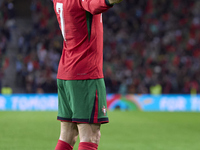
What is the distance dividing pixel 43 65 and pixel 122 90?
3749 mm

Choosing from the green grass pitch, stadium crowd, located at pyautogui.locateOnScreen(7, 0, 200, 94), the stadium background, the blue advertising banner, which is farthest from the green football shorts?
stadium crowd, located at pyautogui.locateOnScreen(7, 0, 200, 94)

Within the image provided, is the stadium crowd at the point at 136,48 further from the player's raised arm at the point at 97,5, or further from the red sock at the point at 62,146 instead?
the player's raised arm at the point at 97,5

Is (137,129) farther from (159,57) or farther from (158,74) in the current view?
(159,57)

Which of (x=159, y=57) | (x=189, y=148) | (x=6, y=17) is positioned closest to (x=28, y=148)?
(x=189, y=148)

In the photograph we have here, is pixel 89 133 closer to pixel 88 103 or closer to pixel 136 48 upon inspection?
pixel 88 103

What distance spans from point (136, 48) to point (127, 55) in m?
0.71

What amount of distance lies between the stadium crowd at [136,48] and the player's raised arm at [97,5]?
12.1 meters

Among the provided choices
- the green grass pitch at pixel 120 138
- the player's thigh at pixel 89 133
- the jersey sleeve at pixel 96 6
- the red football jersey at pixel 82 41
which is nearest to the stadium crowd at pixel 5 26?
the green grass pitch at pixel 120 138

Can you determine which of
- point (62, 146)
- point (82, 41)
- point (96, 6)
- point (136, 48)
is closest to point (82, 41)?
point (82, 41)

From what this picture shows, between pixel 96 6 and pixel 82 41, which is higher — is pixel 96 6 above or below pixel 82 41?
above

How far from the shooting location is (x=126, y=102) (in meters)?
13.6

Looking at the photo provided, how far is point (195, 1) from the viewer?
64.1ft

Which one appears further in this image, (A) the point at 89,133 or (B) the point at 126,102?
(B) the point at 126,102

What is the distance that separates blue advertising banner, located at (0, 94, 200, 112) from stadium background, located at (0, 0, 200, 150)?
4 centimetres
